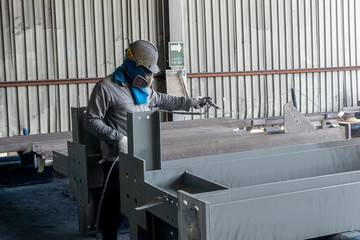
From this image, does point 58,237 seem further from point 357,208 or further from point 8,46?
point 8,46

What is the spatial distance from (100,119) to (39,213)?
1236mm

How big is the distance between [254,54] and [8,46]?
537 centimetres

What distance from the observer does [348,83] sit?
1237 cm

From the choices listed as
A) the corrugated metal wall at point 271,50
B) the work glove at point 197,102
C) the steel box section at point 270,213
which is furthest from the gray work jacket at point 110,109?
the corrugated metal wall at point 271,50

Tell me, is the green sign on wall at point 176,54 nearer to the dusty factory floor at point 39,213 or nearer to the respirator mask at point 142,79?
the dusty factory floor at point 39,213

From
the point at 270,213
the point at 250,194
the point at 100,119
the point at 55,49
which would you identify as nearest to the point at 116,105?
the point at 100,119

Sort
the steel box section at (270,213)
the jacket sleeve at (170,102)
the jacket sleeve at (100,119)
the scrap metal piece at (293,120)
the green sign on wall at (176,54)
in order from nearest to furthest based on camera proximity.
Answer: the steel box section at (270,213) → the jacket sleeve at (100,119) → the scrap metal piece at (293,120) → the jacket sleeve at (170,102) → the green sign on wall at (176,54)

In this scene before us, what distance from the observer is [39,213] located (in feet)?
14.0

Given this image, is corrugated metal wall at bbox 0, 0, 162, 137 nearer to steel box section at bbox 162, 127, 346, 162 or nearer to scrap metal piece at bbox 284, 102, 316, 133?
steel box section at bbox 162, 127, 346, 162

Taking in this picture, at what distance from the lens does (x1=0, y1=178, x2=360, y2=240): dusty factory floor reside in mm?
3824

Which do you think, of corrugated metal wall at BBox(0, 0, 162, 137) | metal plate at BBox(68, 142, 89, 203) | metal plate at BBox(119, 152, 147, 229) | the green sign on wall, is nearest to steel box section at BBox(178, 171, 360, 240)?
metal plate at BBox(119, 152, 147, 229)

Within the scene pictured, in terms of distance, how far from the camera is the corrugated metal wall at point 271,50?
35.6 feet

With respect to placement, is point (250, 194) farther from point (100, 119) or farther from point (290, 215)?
point (100, 119)

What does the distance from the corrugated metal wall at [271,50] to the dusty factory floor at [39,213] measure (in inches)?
243
